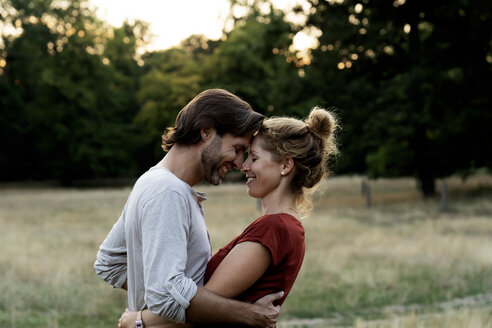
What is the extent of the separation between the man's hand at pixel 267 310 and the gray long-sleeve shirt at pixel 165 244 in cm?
31

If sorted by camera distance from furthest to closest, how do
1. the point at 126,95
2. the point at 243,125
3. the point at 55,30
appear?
the point at 126,95 → the point at 55,30 → the point at 243,125

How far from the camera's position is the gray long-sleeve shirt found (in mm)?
2572

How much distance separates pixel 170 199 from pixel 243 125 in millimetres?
559

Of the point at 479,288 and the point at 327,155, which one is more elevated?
the point at 327,155

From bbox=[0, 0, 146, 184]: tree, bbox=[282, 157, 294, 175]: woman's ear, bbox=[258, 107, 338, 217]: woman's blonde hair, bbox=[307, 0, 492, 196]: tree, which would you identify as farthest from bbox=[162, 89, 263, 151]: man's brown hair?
bbox=[0, 0, 146, 184]: tree

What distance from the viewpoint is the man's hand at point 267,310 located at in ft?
9.18

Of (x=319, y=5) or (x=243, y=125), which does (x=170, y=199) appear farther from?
(x=319, y=5)

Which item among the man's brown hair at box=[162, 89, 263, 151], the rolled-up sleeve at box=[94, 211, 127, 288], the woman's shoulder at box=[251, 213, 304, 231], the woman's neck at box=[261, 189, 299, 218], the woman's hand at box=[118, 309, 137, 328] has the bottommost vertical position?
the woman's hand at box=[118, 309, 137, 328]

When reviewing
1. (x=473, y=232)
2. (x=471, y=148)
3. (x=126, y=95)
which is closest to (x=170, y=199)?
(x=473, y=232)

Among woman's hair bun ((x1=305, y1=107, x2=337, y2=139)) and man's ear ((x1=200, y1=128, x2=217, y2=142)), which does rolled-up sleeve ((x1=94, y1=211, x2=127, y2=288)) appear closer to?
man's ear ((x1=200, y1=128, x2=217, y2=142))

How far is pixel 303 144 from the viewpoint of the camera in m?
3.11


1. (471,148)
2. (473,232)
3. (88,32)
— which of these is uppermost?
(88,32)

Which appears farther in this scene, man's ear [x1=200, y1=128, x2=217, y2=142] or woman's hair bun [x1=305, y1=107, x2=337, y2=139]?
woman's hair bun [x1=305, y1=107, x2=337, y2=139]

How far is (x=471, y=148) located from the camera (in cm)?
2580
